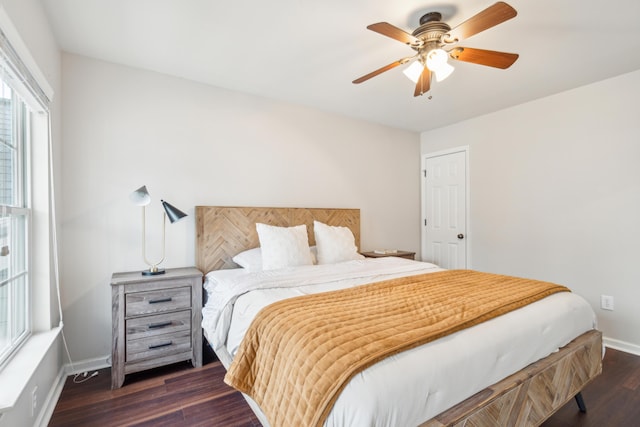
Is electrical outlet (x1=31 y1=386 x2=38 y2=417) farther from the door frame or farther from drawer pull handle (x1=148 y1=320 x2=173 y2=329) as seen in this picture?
the door frame

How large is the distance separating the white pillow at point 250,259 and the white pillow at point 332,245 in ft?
2.09

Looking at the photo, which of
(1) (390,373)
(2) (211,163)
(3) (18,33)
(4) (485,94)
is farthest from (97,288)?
(4) (485,94)

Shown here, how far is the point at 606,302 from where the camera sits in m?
2.87

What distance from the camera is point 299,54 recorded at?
2398 millimetres

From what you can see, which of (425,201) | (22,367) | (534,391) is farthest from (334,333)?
(425,201)

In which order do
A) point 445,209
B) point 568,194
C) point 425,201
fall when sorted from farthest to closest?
1. point 425,201
2. point 445,209
3. point 568,194

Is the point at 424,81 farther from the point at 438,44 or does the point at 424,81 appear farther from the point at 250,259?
the point at 250,259

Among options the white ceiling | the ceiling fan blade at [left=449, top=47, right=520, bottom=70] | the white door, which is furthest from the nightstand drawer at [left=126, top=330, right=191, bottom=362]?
the white door

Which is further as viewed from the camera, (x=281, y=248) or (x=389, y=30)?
(x=281, y=248)

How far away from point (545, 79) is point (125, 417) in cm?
416

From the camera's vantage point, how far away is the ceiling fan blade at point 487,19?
148cm

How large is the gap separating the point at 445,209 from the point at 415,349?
3367 mm

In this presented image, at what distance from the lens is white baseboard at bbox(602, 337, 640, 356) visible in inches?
107

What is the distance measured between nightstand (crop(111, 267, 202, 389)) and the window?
48 centimetres
